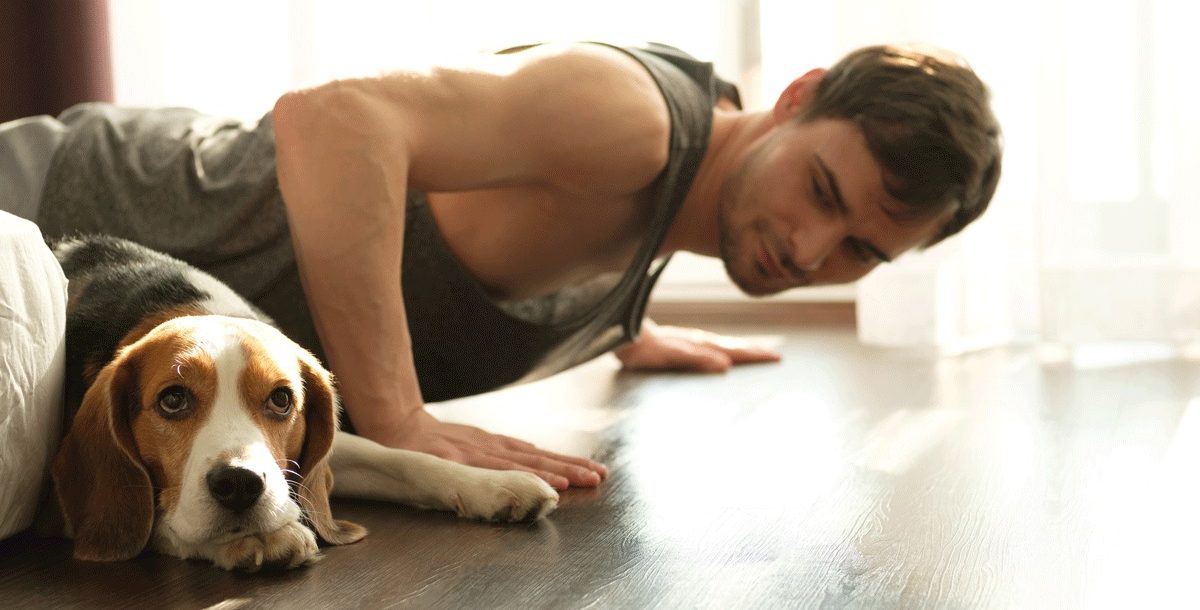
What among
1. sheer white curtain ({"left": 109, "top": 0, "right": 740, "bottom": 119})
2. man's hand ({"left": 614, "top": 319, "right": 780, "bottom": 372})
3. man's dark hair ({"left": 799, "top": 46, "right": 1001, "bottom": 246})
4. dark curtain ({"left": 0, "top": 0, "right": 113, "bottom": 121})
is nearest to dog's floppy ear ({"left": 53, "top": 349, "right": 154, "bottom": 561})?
man's dark hair ({"left": 799, "top": 46, "right": 1001, "bottom": 246})

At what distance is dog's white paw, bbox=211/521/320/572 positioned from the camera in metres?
1.22

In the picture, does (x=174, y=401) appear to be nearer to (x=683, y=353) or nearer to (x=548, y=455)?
(x=548, y=455)

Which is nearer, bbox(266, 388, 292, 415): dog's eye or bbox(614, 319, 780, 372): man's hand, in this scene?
bbox(266, 388, 292, 415): dog's eye

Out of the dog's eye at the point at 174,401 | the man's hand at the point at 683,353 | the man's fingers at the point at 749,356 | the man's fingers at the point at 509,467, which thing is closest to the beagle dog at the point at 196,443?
the dog's eye at the point at 174,401

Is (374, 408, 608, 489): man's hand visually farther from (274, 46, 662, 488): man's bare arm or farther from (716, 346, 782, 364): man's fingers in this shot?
(716, 346, 782, 364): man's fingers

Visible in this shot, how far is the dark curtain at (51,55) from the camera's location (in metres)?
3.46

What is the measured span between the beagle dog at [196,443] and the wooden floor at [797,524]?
0.11 ft

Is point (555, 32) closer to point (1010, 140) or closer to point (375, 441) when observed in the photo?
point (1010, 140)

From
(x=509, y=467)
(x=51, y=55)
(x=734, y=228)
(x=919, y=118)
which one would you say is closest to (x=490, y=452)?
(x=509, y=467)

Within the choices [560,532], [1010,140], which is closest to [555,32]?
[1010,140]

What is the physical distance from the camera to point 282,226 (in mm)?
1939

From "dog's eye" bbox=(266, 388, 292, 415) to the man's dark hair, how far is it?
988mm

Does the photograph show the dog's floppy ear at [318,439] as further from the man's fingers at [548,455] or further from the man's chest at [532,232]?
the man's chest at [532,232]

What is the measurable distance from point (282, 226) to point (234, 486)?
826 mm
